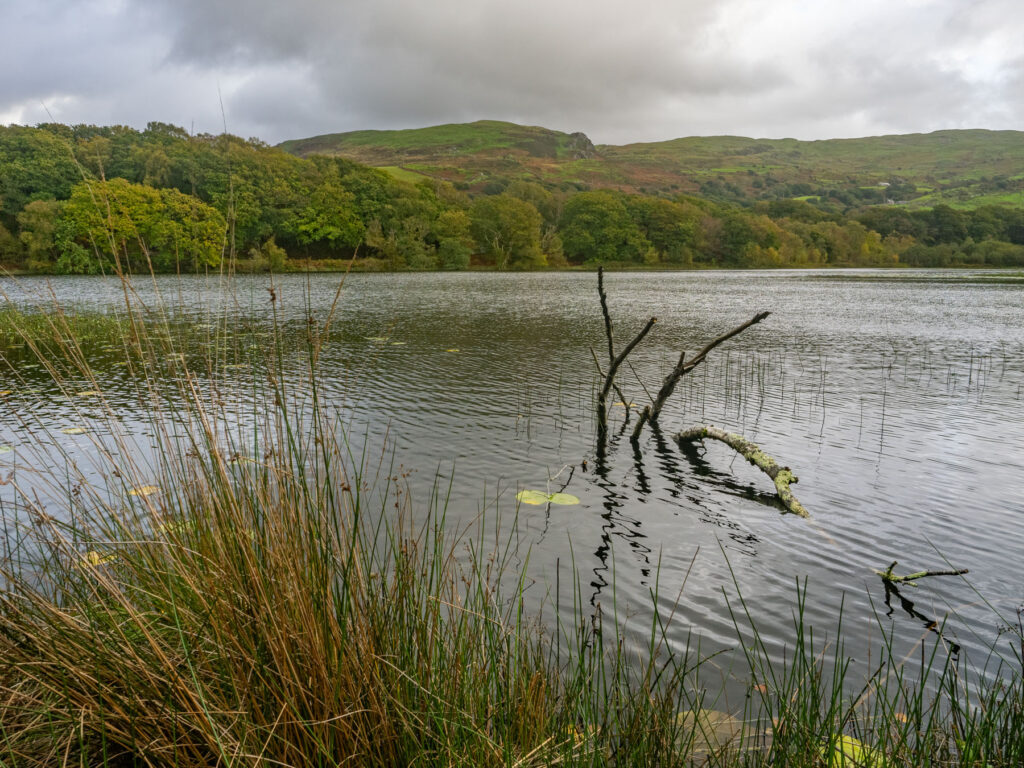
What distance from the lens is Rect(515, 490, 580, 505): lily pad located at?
272 inches

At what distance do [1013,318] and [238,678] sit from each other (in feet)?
110

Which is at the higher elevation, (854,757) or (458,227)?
(458,227)

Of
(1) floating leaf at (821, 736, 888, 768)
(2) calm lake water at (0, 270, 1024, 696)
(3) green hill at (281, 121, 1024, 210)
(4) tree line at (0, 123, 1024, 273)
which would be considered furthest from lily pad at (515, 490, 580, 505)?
(3) green hill at (281, 121, 1024, 210)

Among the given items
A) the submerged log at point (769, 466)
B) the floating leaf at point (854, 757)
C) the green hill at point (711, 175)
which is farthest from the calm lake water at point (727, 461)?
the green hill at point (711, 175)

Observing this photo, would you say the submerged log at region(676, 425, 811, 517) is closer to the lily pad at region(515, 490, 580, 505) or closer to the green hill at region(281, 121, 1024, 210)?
the lily pad at region(515, 490, 580, 505)

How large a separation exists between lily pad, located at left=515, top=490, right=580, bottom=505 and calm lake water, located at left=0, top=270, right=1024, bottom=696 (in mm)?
101

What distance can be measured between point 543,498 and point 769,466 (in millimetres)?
2678

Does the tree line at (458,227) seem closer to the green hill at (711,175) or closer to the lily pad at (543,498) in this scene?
the green hill at (711,175)

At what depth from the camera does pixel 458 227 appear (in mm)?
82938

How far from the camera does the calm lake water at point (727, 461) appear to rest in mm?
5105

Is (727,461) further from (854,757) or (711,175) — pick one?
(711,175)

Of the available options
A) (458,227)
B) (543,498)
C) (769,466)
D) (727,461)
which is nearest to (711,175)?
(458,227)

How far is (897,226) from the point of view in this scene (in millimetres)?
108375

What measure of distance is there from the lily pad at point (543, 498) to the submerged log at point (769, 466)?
7.40ft
